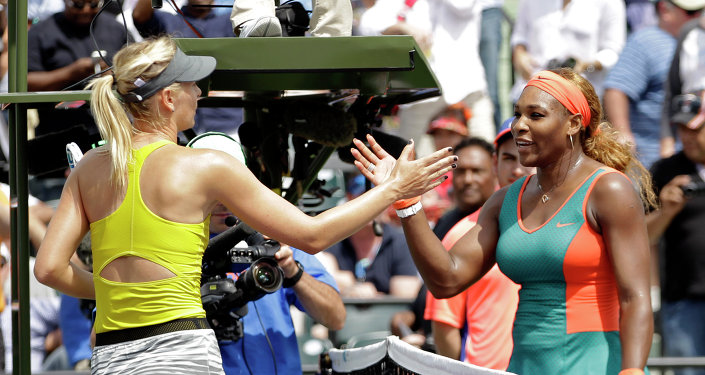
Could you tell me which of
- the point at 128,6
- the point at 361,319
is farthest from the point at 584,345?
the point at 128,6

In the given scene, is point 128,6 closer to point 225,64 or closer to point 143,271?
point 225,64

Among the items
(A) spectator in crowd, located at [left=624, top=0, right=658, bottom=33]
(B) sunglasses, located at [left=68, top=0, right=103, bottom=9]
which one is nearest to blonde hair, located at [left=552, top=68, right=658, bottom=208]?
(B) sunglasses, located at [left=68, top=0, right=103, bottom=9]

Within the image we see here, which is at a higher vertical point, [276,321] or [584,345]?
[584,345]

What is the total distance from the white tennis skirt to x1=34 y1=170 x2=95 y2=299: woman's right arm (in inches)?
13.6

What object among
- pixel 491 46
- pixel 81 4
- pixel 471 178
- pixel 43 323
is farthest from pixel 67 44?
pixel 491 46

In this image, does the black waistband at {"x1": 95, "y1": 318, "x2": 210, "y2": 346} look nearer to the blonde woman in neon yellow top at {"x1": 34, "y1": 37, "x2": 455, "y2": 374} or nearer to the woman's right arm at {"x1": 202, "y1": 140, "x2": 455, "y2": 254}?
the blonde woman in neon yellow top at {"x1": 34, "y1": 37, "x2": 455, "y2": 374}

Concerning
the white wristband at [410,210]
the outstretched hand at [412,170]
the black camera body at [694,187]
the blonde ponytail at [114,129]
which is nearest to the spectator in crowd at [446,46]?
the black camera body at [694,187]

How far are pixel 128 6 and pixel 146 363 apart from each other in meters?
5.13

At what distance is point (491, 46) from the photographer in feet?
26.8

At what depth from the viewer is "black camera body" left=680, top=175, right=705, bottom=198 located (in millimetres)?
6195

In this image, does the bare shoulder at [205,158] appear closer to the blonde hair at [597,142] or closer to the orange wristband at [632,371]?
the blonde hair at [597,142]

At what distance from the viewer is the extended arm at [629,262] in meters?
3.14

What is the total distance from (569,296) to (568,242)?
0.60 feet

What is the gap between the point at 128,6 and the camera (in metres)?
7.55
